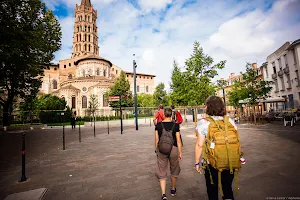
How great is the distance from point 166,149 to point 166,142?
125mm

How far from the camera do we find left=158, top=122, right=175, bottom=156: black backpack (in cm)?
277

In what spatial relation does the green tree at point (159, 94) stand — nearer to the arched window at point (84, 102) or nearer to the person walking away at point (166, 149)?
the arched window at point (84, 102)

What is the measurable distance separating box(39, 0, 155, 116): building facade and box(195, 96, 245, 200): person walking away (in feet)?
141

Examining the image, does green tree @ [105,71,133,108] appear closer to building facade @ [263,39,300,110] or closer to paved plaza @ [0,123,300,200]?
building facade @ [263,39,300,110]

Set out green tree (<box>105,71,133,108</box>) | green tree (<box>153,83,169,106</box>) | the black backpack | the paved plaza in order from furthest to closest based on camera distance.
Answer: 1. green tree (<box>153,83,169,106</box>)
2. green tree (<box>105,71,133,108</box>)
3. the paved plaza
4. the black backpack

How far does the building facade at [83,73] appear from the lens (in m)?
43.7

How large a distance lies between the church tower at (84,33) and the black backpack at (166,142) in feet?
225

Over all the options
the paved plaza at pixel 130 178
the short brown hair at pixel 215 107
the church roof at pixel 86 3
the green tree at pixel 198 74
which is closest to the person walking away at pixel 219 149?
the short brown hair at pixel 215 107

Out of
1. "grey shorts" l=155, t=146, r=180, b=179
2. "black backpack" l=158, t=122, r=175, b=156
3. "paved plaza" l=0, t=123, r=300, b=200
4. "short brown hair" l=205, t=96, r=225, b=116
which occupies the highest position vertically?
"short brown hair" l=205, t=96, r=225, b=116

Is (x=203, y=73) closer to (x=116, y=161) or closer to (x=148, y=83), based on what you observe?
(x=116, y=161)

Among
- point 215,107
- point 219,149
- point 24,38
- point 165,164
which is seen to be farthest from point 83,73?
point 219,149

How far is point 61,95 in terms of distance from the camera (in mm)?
43000

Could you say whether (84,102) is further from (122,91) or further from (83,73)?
(122,91)

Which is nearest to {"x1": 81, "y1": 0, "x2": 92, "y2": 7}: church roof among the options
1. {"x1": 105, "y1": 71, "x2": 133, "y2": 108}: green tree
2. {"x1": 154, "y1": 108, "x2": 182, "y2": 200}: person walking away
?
{"x1": 105, "y1": 71, "x2": 133, "y2": 108}: green tree
